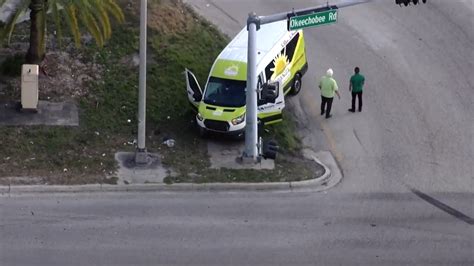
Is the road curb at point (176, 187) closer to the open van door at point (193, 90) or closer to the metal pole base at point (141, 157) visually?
the metal pole base at point (141, 157)

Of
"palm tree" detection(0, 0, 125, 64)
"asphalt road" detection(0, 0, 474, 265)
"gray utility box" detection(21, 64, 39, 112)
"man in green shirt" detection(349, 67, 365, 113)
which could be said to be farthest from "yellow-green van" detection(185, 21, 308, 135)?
"gray utility box" detection(21, 64, 39, 112)

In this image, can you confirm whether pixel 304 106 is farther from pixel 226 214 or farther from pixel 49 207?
pixel 49 207

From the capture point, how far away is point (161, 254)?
23297 millimetres

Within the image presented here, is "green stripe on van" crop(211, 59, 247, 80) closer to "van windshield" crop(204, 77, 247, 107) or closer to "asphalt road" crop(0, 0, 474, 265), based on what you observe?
"van windshield" crop(204, 77, 247, 107)

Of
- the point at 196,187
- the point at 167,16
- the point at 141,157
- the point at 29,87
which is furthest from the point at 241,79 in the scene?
the point at 29,87

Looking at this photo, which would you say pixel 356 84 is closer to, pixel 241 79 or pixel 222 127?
pixel 241 79

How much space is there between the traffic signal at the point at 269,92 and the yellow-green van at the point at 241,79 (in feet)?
3.38

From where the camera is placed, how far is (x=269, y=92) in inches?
1076

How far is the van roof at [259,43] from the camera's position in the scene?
99.0 ft

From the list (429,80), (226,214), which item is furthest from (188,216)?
(429,80)

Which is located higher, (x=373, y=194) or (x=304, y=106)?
(x=304, y=106)

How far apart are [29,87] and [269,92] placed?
645 cm

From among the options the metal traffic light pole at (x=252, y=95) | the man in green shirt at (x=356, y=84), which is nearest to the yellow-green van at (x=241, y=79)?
the metal traffic light pole at (x=252, y=95)

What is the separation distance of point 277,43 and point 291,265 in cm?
920
